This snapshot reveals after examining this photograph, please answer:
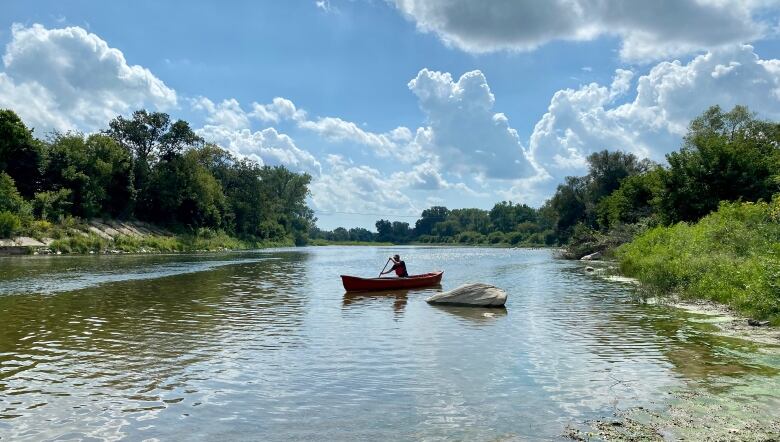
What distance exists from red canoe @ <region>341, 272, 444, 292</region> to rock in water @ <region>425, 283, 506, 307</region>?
622 cm

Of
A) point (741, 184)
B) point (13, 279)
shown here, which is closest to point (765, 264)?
point (741, 184)

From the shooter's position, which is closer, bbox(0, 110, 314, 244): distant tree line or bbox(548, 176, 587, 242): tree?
bbox(0, 110, 314, 244): distant tree line

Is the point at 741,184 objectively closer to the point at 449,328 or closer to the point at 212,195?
the point at 449,328

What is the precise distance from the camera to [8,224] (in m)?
58.3

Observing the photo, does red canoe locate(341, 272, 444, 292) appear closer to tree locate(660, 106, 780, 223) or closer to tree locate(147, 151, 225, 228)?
tree locate(660, 106, 780, 223)

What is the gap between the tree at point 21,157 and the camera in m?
66.9

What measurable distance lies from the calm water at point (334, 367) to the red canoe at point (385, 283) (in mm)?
5385

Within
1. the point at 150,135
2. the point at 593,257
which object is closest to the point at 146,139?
the point at 150,135

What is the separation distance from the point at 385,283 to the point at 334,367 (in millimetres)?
17448

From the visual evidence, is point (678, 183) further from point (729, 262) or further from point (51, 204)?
point (51, 204)

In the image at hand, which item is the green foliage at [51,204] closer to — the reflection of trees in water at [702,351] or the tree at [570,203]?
the reflection of trees in water at [702,351]

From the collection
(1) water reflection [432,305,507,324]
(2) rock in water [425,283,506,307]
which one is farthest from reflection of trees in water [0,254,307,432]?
(2) rock in water [425,283,506,307]

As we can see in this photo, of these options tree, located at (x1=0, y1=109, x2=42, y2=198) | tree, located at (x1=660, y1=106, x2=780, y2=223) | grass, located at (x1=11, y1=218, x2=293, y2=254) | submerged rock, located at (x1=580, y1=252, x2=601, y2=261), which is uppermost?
tree, located at (x1=0, y1=109, x2=42, y2=198)

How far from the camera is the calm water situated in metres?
8.66
